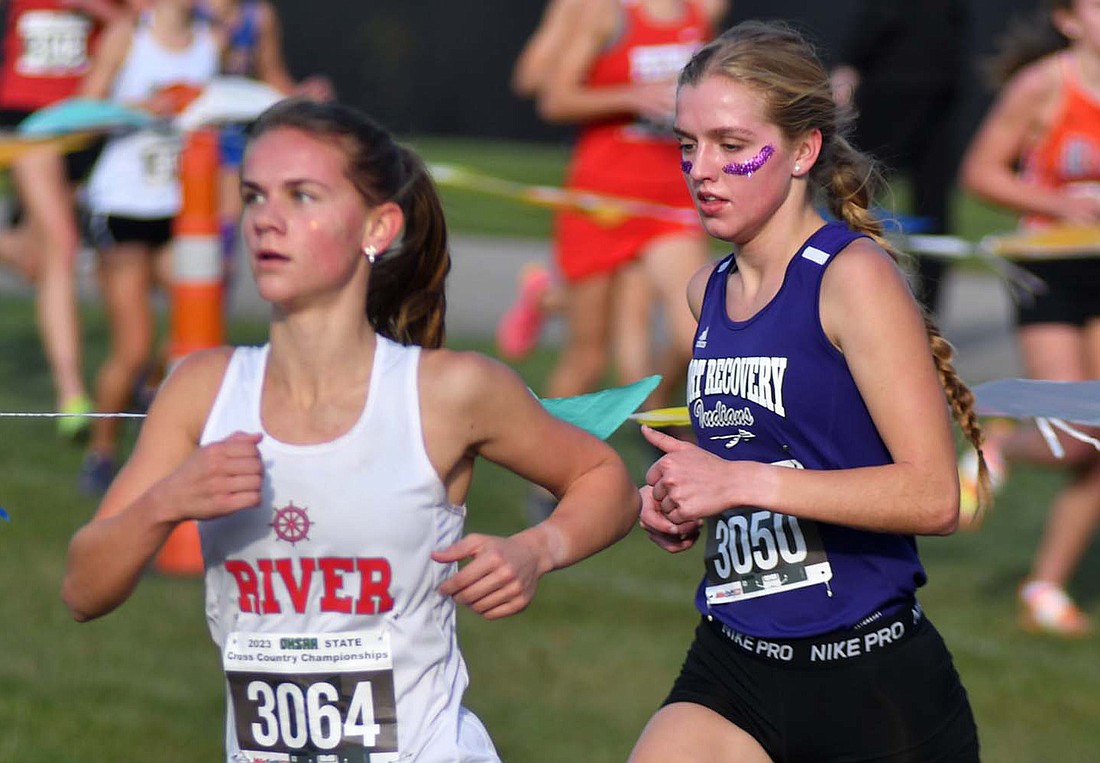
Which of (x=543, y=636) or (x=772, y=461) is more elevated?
(x=772, y=461)

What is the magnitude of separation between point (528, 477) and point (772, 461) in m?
0.43

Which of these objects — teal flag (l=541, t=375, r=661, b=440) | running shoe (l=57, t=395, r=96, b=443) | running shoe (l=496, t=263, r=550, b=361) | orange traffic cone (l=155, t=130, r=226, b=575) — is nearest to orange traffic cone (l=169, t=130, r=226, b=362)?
orange traffic cone (l=155, t=130, r=226, b=575)

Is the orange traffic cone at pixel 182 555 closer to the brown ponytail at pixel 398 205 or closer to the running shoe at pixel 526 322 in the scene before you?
the brown ponytail at pixel 398 205

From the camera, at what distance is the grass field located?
17.1 ft

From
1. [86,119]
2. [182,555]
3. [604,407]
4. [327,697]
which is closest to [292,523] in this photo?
[327,697]

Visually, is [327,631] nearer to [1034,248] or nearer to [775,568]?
[775,568]

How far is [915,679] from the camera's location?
3381mm

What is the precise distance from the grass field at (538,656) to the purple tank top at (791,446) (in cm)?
178

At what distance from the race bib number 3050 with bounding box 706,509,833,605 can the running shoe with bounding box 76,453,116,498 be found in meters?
4.67

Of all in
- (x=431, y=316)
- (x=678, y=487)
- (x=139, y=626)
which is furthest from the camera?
(x=139, y=626)

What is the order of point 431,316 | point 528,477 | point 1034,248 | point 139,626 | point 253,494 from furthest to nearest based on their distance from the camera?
point 1034,248, point 139,626, point 431,316, point 528,477, point 253,494

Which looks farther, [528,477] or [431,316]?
[431,316]

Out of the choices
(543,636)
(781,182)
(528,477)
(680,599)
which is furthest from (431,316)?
(680,599)

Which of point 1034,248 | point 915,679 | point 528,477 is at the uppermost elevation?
point 528,477
